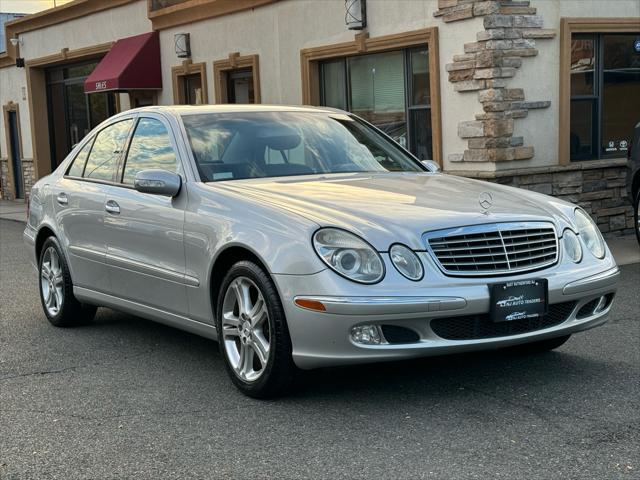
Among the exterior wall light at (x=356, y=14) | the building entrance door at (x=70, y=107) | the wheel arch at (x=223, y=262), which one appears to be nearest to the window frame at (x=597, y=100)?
the exterior wall light at (x=356, y=14)

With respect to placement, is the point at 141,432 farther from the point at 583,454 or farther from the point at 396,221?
the point at 583,454

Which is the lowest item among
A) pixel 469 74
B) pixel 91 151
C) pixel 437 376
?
pixel 437 376

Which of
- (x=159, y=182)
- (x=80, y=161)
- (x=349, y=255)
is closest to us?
(x=349, y=255)

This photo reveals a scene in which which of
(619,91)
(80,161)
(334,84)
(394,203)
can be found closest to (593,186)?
(619,91)

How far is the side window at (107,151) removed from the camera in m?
6.54

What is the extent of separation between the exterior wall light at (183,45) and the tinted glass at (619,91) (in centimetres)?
769

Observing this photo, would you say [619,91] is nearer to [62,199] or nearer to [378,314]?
[62,199]

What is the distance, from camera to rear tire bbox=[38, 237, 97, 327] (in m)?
6.98

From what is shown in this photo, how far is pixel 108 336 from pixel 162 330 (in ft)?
1.26

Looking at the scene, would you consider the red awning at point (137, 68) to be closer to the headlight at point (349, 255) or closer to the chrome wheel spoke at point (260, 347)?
the chrome wheel spoke at point (260, 347)

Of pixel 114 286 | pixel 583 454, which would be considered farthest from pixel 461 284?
pixel 114 286

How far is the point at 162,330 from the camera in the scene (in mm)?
6938

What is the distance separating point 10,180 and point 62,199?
19199 mm

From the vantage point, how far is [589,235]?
209 inches
